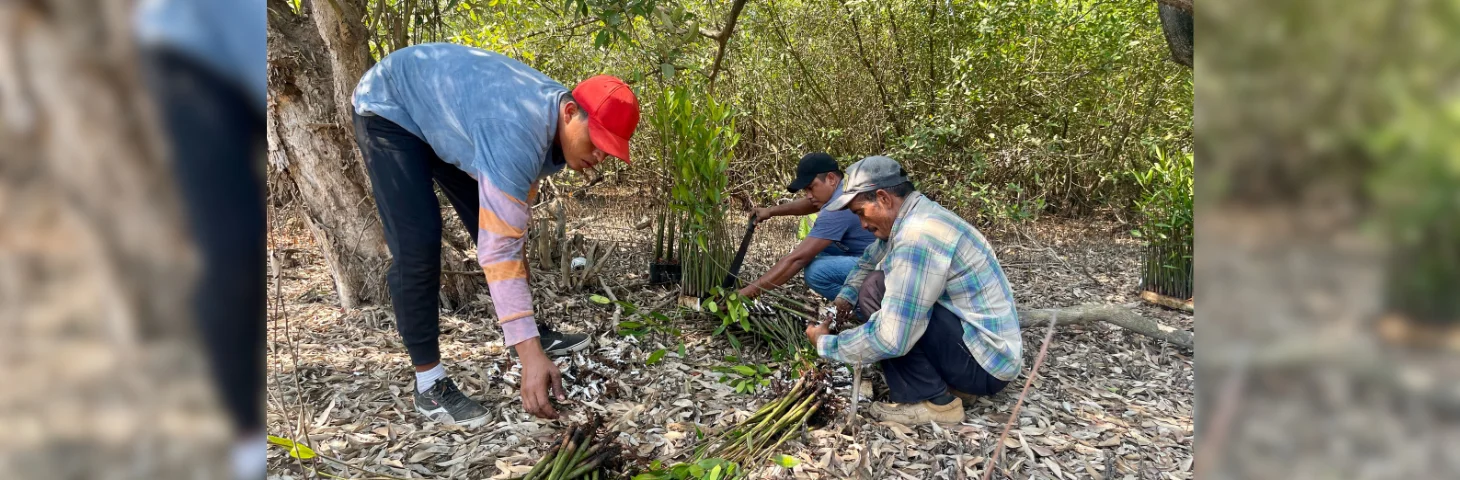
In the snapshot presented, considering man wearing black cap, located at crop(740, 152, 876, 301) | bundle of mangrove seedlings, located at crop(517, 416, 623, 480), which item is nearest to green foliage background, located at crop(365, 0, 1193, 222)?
man wearing black cap, located at crop(740, 152, 876, 301)

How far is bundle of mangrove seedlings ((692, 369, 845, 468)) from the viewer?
7.00ft

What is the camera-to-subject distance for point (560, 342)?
9.66 feet

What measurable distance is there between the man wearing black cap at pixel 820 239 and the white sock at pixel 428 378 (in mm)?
Result: 1268

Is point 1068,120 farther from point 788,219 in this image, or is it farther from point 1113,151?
point 788,219

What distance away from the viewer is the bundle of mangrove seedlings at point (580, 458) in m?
1.75

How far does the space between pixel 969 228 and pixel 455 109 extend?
1.63 meters
